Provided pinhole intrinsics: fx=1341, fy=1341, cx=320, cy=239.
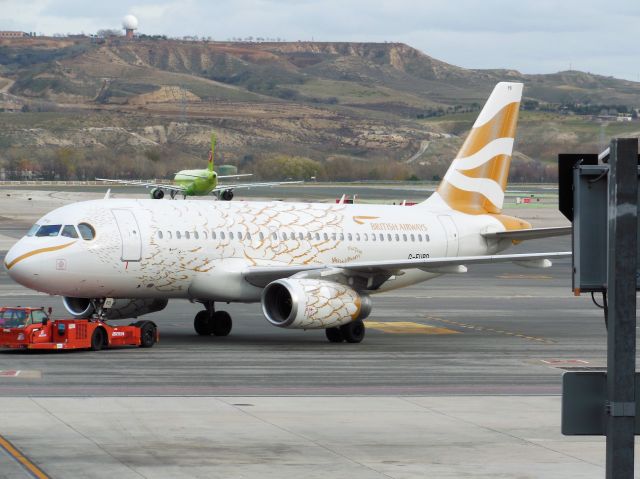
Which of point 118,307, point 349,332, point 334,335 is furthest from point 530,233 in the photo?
point 118,307

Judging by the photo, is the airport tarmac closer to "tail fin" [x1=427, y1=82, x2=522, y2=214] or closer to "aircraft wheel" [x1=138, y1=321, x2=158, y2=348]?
"aircraft wheel" [x1=138, y1=321, x2=158, y2=348]

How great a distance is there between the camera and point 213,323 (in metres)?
40.2

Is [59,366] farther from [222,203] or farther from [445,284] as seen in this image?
[445,284]

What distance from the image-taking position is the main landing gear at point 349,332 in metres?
38.4

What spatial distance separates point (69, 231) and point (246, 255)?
537cm

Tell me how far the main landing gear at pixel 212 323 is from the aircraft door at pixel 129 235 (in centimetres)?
427

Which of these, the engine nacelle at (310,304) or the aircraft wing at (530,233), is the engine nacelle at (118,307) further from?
the aircraft wing at (530,233)

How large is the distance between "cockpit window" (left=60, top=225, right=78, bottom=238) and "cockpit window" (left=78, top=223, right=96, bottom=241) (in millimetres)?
150

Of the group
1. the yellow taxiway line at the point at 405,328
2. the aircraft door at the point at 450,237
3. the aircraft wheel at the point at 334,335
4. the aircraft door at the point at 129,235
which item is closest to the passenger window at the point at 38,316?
the aircraft door at the point at 129,235

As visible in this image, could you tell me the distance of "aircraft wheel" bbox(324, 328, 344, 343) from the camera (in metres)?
38.7

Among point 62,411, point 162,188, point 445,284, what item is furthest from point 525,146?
point 62,411

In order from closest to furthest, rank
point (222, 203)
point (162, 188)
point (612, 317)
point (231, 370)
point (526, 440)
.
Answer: point (612, 317)
point (526, 440)
point (231, 370)
point (222, 203)
point (162, 188)

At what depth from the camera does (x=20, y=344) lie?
3459 cm

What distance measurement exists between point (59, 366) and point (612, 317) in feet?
78.7
